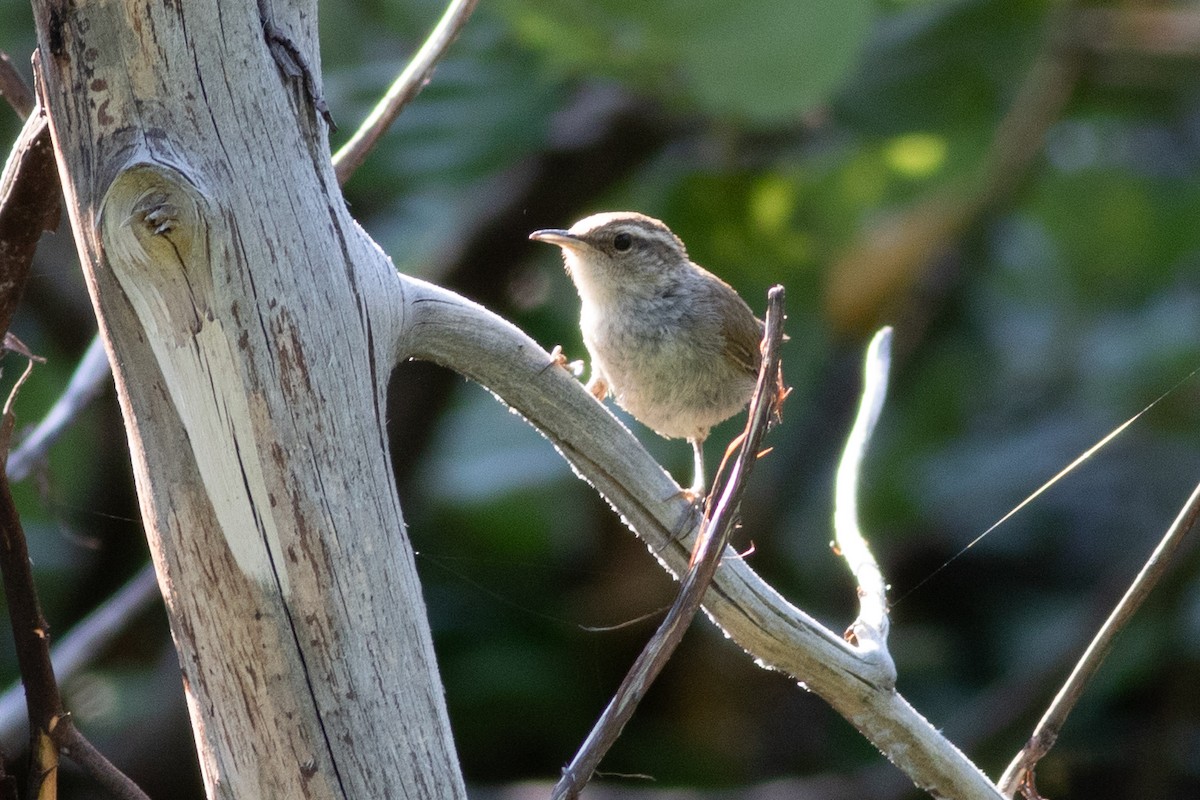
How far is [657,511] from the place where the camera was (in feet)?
7.43

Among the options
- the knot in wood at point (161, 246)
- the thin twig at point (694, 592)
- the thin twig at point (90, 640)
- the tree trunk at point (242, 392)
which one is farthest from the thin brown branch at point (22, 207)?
the thin twig at point (90, 640)

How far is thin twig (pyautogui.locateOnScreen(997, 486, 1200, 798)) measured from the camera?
2170 mm

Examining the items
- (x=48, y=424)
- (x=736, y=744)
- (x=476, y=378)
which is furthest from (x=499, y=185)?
(x=476, y=378)

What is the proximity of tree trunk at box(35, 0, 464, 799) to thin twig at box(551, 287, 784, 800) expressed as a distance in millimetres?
243

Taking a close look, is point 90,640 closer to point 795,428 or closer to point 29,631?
point 29,631

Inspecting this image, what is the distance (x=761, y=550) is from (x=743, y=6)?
8.87 feet

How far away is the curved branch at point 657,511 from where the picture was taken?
219cm

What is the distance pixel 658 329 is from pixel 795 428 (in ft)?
12.3

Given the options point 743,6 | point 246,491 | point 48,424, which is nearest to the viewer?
point 246,491

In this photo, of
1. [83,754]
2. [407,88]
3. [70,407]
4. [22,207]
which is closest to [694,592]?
[83,754]

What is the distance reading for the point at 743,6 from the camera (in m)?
5.74

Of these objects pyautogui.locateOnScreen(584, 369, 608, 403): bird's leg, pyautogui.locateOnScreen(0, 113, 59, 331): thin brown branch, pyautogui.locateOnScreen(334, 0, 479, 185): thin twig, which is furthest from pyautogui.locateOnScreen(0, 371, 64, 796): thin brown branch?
pyautogui.locateOnScreen(584, 369, 608, 403): bird's leg

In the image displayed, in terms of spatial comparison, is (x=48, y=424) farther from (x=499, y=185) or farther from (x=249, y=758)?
(x=499, y=185)

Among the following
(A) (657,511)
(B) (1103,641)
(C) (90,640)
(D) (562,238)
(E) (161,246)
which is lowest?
(B) (1103,641)
